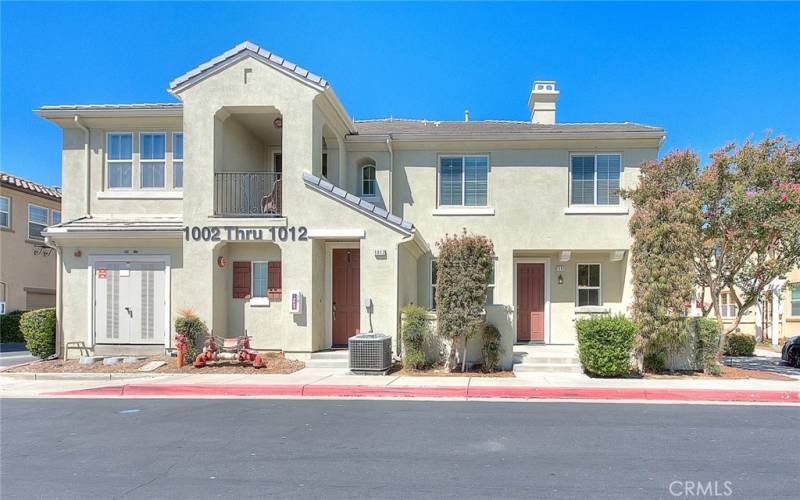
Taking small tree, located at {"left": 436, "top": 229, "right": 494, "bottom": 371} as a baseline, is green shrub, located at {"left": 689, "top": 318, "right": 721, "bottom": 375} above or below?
below

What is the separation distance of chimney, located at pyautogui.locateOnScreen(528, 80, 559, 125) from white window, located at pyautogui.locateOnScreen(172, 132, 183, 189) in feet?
37.0

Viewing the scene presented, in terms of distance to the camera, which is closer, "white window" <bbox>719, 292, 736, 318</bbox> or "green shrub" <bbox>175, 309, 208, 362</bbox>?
"green shrub" <bbox>175, 309, 208, 362</bbox>

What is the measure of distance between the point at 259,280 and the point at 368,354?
3824mm

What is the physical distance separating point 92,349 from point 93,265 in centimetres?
216

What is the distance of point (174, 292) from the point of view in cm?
1419

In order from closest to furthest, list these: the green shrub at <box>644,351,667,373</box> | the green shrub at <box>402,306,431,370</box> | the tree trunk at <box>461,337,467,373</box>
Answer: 1. the green shrub at <box>402,306,431,370</box>
2. the tree trunk at <box>461,337,467,373</box>
3. the green shrub at <box>644,351,667,373</box>

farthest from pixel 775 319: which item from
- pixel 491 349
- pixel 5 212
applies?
pixel 5 212

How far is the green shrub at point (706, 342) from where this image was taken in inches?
500

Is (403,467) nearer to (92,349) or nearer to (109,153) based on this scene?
(92,349)

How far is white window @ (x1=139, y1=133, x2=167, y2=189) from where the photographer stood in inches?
597

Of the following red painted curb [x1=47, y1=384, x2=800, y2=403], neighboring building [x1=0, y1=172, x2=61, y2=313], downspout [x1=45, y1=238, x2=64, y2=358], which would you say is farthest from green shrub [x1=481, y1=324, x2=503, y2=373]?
neighboring building [x1=0, y1=172, x2=61, y2=313]

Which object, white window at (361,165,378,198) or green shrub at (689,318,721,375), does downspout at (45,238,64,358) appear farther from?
green shrub at (689,318,721,375)

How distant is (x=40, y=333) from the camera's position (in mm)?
14320

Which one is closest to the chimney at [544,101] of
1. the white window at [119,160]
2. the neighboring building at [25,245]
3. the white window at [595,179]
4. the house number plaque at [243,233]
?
the white window at [595,179]
